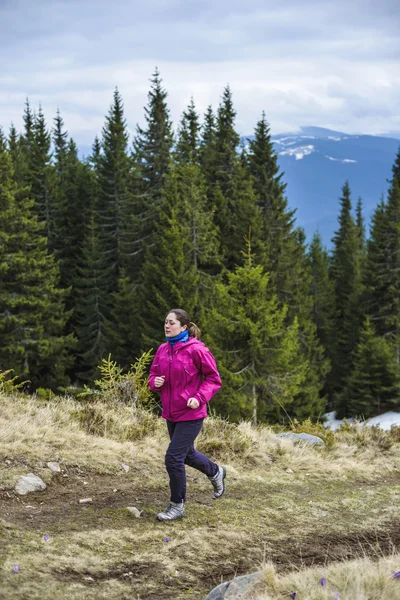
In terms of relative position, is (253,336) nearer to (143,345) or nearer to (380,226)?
(143,345)

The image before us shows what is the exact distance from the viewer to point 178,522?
5559 mm

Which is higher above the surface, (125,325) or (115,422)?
(115,422)

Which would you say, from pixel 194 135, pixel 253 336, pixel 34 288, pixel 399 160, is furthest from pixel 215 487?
pixel 399 160

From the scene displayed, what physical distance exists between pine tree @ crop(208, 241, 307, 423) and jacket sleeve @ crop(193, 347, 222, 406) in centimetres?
1743

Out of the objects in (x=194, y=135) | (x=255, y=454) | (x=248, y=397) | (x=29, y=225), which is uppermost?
(x=194, y=135)

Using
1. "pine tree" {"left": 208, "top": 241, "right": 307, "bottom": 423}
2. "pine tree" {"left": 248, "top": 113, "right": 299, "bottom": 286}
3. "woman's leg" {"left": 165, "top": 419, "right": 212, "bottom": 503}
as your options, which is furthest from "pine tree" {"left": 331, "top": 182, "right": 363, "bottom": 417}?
"woman's leg" {"left": 165, "top": 419, "right": 212, "bottom": 503}

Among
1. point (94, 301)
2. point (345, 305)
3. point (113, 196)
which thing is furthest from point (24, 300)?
point (345, 305)

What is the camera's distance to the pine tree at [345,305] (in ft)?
168

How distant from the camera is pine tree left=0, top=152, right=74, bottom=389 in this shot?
3359cm

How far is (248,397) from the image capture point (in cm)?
2388

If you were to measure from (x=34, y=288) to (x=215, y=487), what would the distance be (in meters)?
30.4

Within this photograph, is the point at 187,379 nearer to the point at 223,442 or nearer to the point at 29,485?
the point at 29,485

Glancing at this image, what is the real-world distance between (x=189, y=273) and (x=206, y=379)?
2653 centimetres

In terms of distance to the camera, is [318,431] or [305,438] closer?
[305,438]
